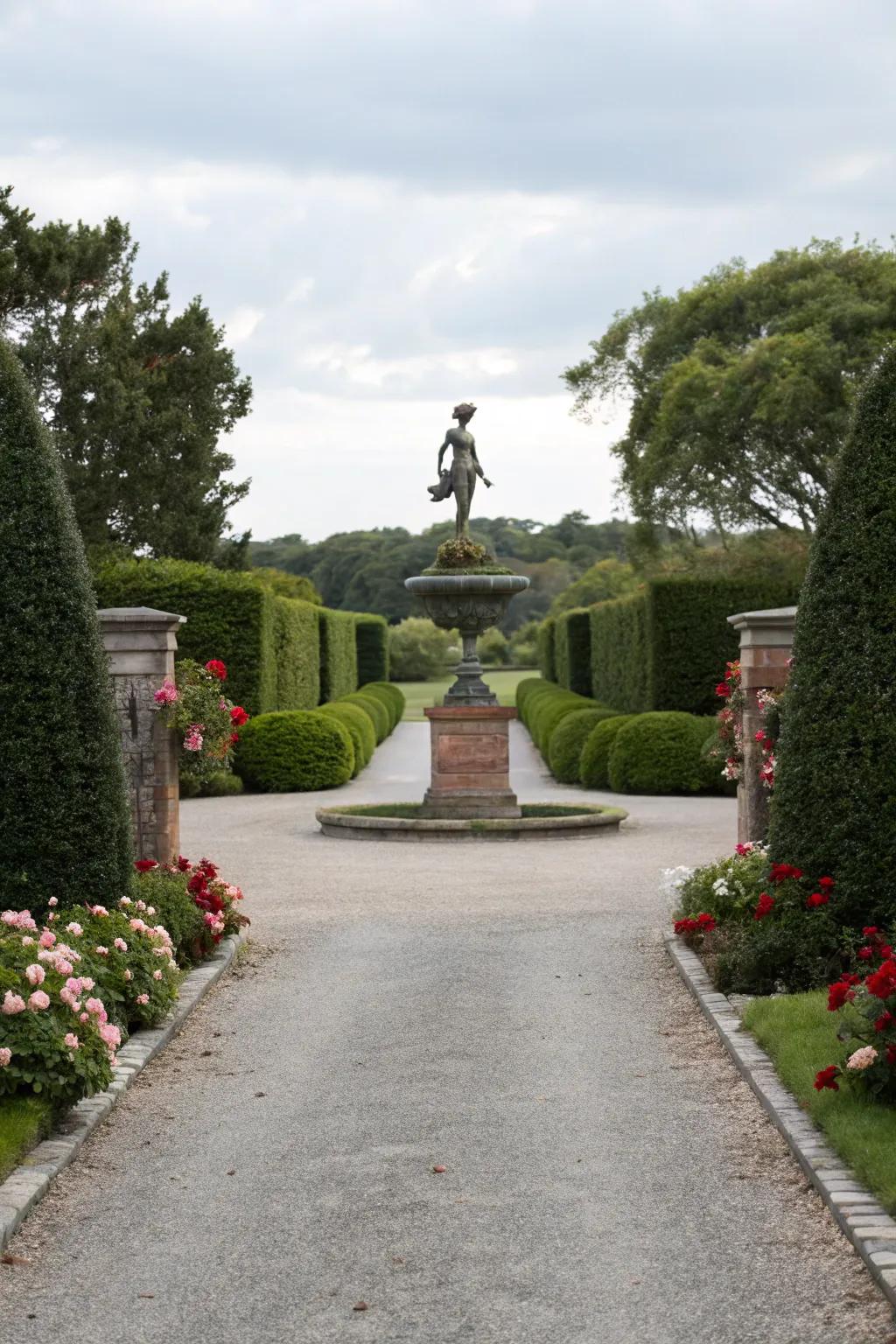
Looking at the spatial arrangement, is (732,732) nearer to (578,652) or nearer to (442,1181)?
(442,1181)

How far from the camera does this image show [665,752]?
63.9ft

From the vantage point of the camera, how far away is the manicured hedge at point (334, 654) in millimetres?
29500

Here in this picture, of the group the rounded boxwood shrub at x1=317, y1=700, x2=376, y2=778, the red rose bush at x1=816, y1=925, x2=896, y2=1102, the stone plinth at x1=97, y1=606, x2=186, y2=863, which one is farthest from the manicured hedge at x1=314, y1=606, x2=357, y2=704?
the red rose bush at x1=816, y1=925, x2=896, y2=1102

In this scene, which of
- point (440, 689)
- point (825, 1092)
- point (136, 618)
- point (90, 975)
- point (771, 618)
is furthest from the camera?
point (440, 689)

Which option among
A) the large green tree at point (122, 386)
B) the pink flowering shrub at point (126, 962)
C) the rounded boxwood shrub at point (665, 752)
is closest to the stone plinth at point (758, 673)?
the pink flowering shrub at point (126, 962)

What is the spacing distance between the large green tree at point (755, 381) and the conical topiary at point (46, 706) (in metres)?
22.3

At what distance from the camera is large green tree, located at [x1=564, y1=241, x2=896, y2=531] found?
28.6 metres

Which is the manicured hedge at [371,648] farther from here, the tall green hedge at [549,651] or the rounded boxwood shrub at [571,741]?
the rounded boxwood shrub at [571,741]

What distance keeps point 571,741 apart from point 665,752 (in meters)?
2.60

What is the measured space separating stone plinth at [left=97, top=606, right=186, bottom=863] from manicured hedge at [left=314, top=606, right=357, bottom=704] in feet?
58.9

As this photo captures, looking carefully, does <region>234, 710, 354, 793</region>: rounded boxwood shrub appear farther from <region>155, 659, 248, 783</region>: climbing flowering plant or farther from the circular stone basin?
<region>155, 659, 248, 783</region>: climbing flowering plant

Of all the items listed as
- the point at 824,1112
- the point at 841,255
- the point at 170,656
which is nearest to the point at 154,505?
the point at 841,255

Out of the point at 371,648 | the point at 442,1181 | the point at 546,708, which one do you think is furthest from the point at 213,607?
the point at 371,648

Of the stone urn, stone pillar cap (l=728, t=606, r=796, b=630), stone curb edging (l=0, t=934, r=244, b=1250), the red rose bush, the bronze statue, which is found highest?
the bronze statue
